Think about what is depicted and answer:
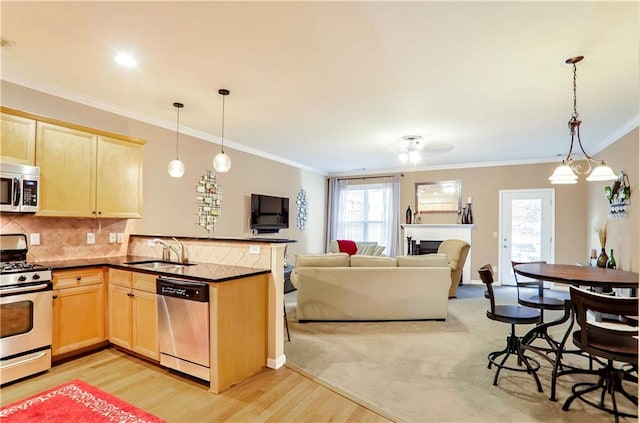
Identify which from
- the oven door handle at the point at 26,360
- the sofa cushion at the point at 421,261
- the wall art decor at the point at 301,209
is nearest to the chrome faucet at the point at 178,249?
the oven door handle at the point at 26,360

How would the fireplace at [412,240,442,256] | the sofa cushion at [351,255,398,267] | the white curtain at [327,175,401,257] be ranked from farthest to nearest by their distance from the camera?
1. the white curtain at [327,175,401,257]
2. the fireplace at [412,240,442,256]
3. the sofa cushion at [351,255,398,267]

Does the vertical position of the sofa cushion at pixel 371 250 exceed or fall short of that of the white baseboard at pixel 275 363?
it exceeds it

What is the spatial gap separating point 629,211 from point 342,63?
426 cm

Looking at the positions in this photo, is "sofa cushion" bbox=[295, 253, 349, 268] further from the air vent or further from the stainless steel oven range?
the air vent

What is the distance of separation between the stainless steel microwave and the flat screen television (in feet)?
11.0

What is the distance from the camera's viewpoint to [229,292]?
8.66 feet

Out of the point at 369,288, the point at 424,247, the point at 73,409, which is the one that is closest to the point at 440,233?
the point at 424,247

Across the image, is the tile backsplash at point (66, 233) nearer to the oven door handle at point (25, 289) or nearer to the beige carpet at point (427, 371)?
the oven door handle at point (25, 289)

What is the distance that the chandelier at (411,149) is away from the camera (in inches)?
205

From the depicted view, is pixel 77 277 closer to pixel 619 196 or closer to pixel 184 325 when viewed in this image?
pixel 184 325

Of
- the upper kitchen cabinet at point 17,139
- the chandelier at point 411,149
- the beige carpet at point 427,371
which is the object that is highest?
the chandelier at point 411,149

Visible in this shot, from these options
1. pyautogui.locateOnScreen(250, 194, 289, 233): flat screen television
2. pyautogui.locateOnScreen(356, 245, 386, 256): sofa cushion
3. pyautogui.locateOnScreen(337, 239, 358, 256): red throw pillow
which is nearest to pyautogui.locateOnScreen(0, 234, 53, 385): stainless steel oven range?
pyautogui.locateOnScreen(250, 194, 289, 233): flat screen television

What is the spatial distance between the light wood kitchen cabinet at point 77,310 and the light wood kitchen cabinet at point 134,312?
106 mm

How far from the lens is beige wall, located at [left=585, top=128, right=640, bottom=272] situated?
→ 4.12m
